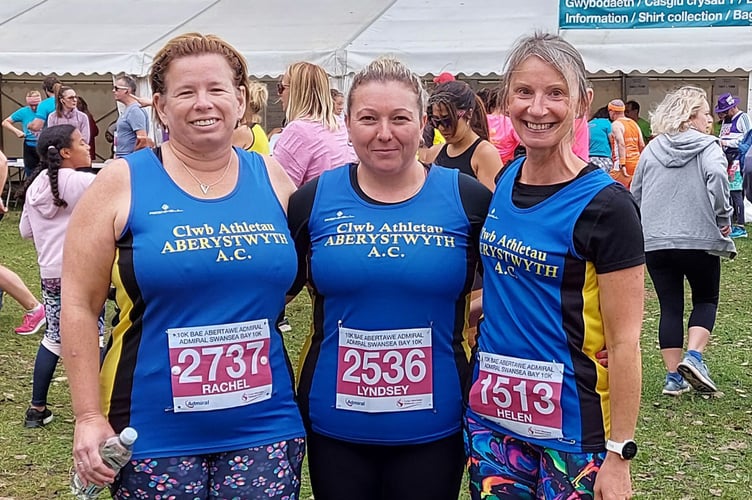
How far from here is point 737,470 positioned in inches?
174

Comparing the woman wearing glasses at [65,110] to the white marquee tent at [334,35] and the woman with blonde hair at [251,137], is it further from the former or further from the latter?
the woman with blonde hair at [251,137]

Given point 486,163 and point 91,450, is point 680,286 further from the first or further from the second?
point 91,450

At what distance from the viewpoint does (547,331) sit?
220 cm

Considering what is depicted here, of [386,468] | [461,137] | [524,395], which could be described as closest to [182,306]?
[386,468]

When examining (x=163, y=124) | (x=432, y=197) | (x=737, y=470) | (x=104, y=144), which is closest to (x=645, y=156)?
(x=737, y=470)

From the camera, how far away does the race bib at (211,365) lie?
2.17 meters

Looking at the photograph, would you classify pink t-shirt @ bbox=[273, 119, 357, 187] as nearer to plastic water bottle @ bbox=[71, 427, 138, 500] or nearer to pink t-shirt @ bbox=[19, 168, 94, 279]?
pink t-shirt @ bbox=[19, 168, 94, 279]

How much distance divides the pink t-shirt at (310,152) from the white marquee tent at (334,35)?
23.8ft

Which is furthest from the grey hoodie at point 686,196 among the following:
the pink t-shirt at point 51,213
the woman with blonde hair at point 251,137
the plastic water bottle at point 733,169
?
the plastic water bottle at point 733,169

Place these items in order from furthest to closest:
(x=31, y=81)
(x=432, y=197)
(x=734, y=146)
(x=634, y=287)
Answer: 1. (x=31, y=81)
2. (x=734, y=146)
3. (x=432, y=197)
4. (x=634, y=287)

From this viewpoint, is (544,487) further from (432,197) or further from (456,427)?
(432,197)

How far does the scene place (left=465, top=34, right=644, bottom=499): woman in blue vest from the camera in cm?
212

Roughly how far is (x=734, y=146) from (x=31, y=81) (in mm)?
11764

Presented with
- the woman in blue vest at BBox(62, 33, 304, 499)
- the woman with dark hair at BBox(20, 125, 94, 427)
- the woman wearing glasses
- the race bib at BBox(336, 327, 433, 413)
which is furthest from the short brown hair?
the woman wearing glasses
